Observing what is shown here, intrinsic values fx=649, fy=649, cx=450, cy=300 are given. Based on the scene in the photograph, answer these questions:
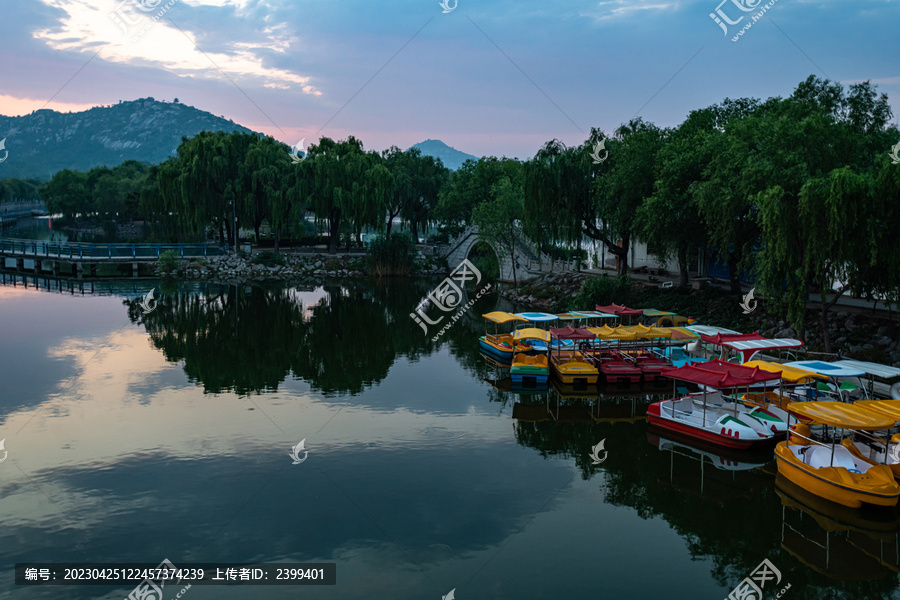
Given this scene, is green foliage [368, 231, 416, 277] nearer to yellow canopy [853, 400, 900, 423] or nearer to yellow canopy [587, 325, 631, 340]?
yellow canopy [587, 325, 631, 340]

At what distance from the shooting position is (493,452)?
19.0m

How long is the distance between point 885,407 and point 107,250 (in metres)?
65.1

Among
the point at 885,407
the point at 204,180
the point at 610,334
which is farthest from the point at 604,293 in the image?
the point at 204,180

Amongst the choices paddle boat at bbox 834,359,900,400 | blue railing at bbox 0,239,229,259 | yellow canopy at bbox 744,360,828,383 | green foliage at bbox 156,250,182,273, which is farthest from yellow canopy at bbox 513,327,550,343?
blue railing at bbox 0,239,229,259

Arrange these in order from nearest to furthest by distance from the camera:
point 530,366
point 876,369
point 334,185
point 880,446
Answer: point 880,446, point 876,369, point 530,366, point 334,185

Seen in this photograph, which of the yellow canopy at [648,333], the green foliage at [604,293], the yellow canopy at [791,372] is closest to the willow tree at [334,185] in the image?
the green foliage at [604,293]

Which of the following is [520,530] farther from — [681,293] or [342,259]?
[342,259]

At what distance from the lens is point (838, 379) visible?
73.9ft

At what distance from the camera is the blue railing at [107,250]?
62094mm

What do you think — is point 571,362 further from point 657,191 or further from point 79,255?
point 79,255

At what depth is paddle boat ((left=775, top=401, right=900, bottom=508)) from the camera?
15.0 meters

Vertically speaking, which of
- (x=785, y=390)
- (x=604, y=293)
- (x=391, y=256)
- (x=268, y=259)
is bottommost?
(x=785, y=390)

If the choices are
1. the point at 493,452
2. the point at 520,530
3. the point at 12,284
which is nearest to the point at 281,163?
the point at 12,284

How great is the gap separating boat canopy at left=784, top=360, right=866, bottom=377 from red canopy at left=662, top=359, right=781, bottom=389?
1447mm
